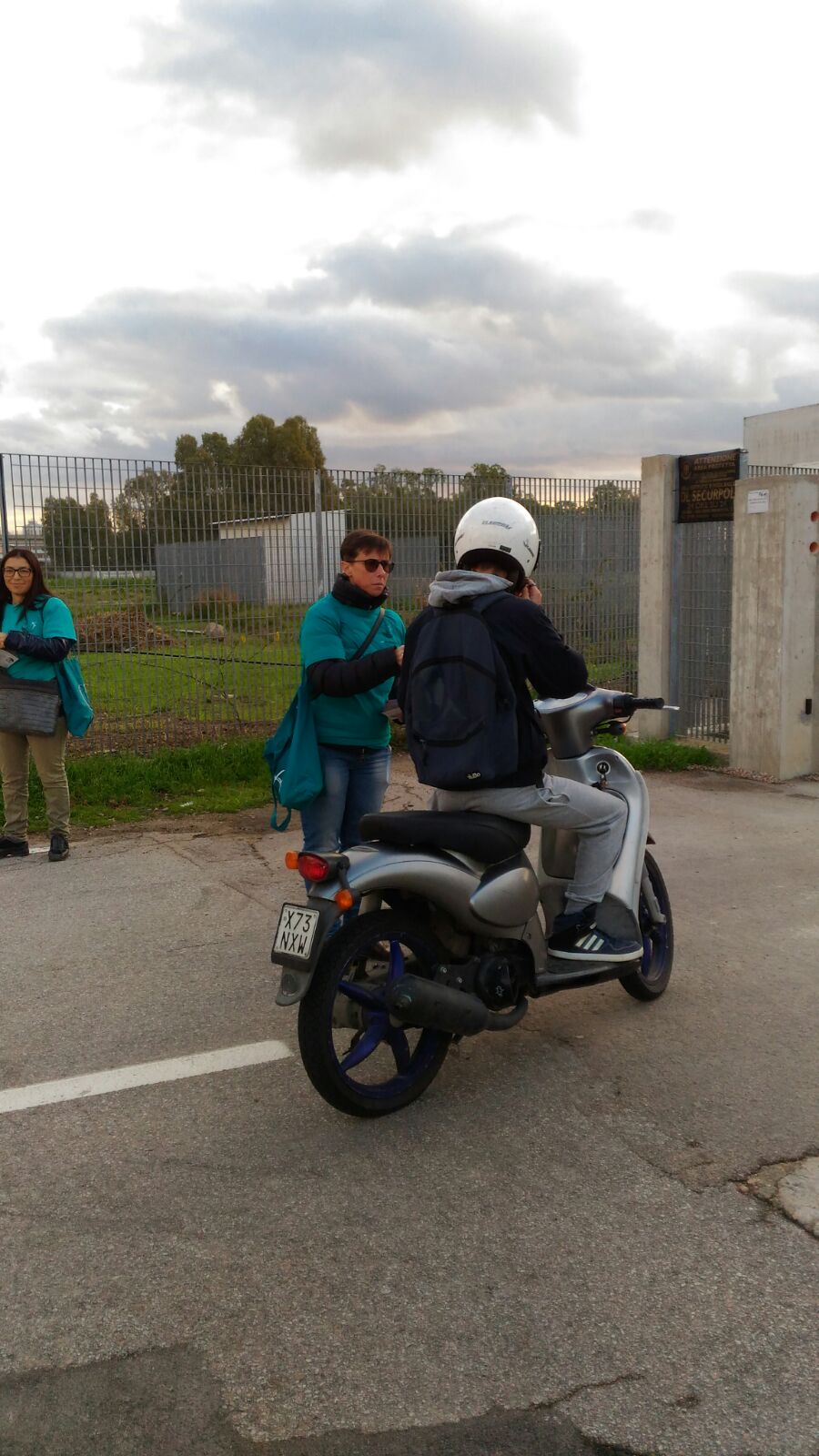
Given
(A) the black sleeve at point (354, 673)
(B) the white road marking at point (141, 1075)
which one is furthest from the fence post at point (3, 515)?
(B) the white road marking at point (141, 1075)

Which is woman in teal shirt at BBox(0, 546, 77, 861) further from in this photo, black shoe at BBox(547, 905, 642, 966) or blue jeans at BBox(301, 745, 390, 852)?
black shoe at BBox(547, 905, 642, 966)

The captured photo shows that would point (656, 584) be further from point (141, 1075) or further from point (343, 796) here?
point (141, 1075)

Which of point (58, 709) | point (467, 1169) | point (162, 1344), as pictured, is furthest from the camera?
point (58, 709)

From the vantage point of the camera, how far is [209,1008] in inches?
184

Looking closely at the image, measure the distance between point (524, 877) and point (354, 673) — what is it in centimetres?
117

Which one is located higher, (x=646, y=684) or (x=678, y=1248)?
(x=646, y=684)

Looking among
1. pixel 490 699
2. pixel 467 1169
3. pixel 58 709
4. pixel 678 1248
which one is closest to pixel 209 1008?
pixel 467 1169

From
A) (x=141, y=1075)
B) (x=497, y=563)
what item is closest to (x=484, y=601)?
(x=497, y=563)

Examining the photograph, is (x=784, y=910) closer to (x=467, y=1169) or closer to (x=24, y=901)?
(x=467, y=1169)

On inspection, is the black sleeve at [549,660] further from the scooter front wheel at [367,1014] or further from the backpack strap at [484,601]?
the scooter front wheel at [367,1014]

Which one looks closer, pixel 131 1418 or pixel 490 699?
pixel 131 1418

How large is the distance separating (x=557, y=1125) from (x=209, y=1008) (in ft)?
5.40

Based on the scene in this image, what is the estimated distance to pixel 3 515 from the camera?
357 inches

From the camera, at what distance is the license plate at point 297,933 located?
344cm
